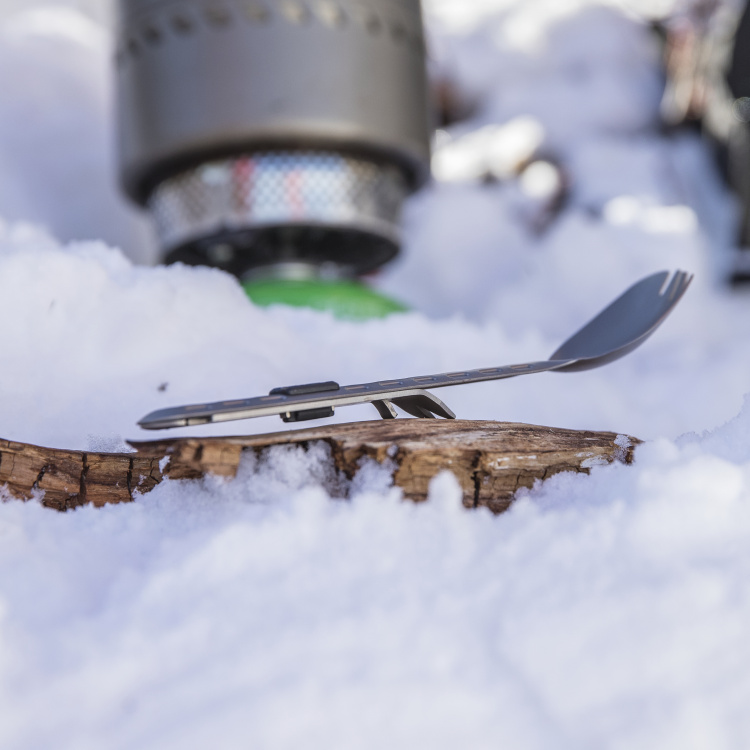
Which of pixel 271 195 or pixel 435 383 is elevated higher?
pixel 271 195

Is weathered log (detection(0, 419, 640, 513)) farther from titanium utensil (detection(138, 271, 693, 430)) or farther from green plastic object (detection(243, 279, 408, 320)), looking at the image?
green plastic object (detection(243, 279, 408, 320))

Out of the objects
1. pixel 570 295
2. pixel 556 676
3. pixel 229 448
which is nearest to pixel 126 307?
pixel 229 448

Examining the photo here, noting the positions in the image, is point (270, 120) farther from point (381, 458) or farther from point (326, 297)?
point (381, 458)

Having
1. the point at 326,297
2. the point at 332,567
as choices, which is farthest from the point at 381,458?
the point at 326,297

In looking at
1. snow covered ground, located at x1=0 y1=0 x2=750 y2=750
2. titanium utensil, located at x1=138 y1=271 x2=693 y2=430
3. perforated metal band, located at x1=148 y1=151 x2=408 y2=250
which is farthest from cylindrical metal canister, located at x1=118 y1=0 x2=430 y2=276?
titanium utensil, located at x1=138 y1=271 x2=693 y2=430

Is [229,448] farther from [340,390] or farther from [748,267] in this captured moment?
[748,267]
